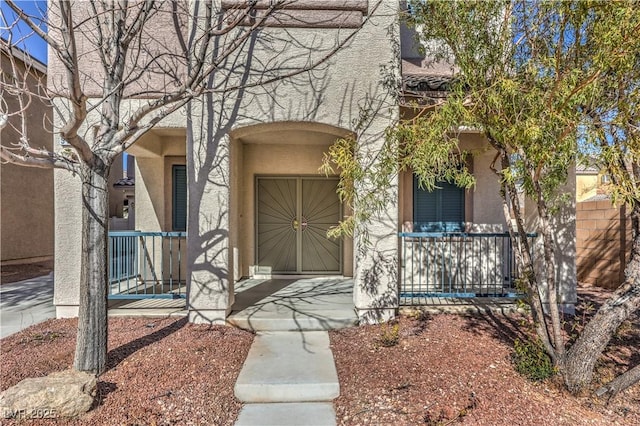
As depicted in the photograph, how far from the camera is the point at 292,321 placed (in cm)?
573

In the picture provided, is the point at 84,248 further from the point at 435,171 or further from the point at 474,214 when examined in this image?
the point at 474,214

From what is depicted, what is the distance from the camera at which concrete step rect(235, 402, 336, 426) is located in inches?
139

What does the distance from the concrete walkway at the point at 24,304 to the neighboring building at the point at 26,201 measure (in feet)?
12.6

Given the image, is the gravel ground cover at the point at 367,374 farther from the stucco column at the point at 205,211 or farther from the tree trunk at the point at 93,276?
the stucco column at the point at 205,211

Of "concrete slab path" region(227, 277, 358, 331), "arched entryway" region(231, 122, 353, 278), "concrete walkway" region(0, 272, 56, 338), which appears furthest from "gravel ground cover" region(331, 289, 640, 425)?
"concrete walkway" region(0, 272, 56, 338)

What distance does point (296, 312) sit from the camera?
5.98m

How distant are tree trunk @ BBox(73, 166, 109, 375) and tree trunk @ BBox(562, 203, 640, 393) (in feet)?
18.4

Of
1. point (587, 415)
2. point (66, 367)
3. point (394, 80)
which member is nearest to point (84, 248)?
point (66, 367)

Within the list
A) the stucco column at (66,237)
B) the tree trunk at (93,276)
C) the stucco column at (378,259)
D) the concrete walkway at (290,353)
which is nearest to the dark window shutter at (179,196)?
the concrete walkway at (290,353)

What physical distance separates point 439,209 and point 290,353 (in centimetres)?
529

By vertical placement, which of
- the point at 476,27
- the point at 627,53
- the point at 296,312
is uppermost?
the point at 476,27

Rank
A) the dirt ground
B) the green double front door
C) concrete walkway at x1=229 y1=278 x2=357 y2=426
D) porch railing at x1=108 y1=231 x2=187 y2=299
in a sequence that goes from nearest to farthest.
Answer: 1. concrete walkway at x1=229 y1=278 x2=357 y2=426
2. porch railing at x1=108 y1=231 x2=187 y2=299
3. the green double front door
4. the dirt ground

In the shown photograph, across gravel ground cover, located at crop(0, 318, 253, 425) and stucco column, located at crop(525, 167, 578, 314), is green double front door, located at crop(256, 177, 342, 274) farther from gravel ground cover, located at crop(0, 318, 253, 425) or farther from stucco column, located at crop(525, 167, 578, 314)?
stucco column, located at crop(525, 167, 578, 314)

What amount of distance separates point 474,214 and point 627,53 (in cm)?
533
